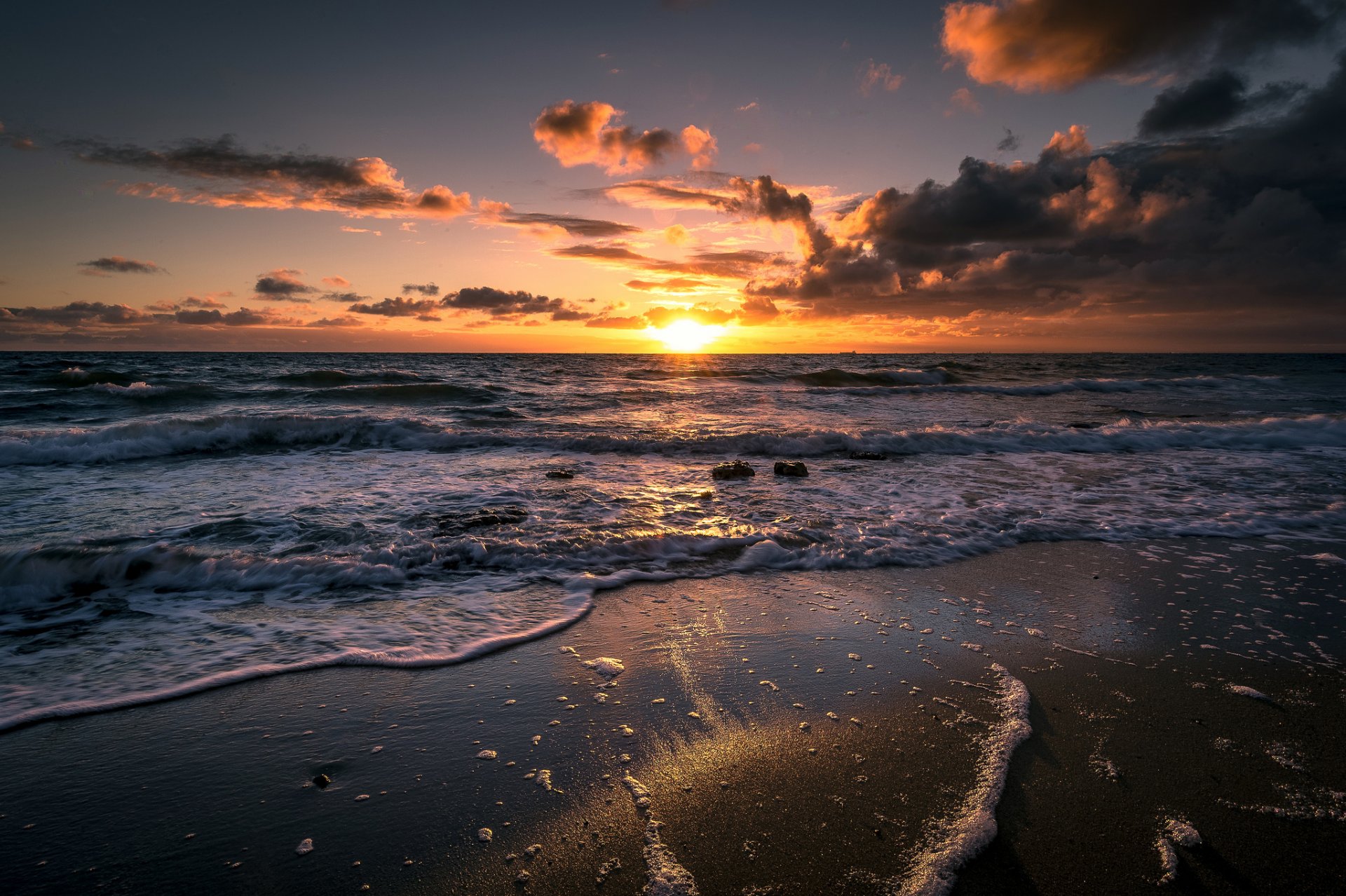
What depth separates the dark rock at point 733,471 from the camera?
1020 centimetres

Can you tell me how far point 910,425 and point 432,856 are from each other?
58.1 feet

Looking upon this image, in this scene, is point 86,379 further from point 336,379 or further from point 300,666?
point 300,666

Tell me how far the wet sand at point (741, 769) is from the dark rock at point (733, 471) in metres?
5.56

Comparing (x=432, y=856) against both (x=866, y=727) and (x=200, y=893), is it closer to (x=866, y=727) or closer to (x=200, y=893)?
(x=200, y=893)

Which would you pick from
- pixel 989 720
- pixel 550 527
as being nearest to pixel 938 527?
pixel 989 720

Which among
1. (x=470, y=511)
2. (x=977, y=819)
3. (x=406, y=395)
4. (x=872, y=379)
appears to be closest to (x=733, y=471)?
(x=470, y=511)

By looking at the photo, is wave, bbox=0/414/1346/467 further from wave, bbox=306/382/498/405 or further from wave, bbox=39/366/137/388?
wave, bbox=39/366/137/388

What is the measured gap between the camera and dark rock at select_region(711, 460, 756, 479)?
402 inches

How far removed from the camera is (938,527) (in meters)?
7.15

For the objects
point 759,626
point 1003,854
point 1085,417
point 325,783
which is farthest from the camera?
point 1085,417

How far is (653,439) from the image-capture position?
14539 mm

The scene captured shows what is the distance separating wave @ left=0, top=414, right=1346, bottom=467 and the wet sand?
9.22 m

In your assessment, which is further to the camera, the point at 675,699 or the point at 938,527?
the point at 938,527

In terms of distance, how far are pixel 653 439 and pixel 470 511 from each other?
7.15m
